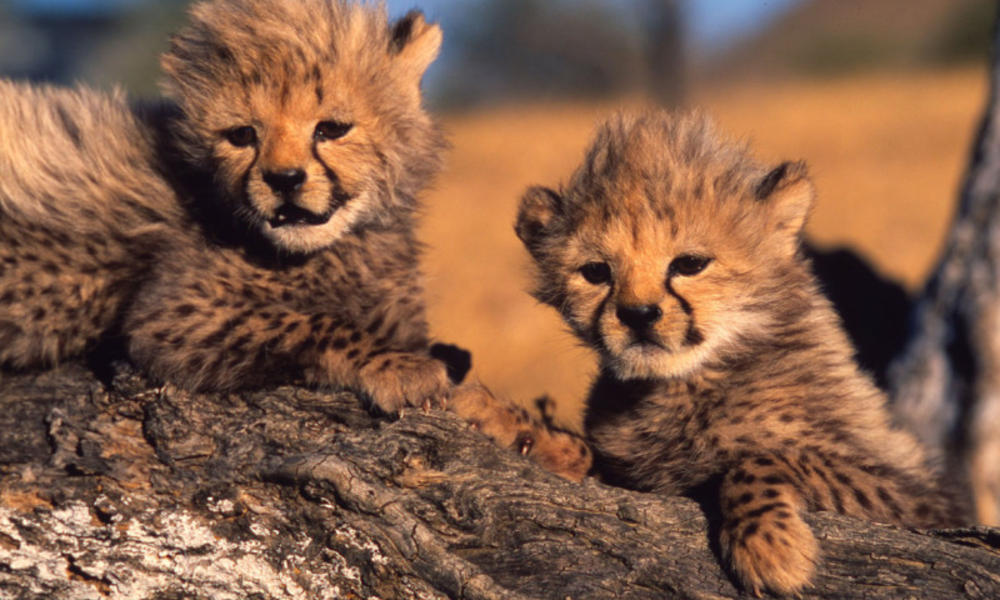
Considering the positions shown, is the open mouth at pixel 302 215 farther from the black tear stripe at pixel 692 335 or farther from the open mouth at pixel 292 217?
the black tear stripe at pixel 692 335

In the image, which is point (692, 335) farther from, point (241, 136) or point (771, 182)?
point (241, 136)

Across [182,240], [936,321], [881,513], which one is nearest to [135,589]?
[182,240]

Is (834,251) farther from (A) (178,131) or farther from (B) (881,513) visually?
(A) (178,131)

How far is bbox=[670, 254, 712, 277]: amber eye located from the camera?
272 centimetres

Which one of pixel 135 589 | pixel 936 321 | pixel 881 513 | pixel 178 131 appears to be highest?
pixel 936 321

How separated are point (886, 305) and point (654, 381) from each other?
3.15 m

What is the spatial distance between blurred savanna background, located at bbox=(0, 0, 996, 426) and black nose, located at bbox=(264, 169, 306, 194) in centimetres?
65

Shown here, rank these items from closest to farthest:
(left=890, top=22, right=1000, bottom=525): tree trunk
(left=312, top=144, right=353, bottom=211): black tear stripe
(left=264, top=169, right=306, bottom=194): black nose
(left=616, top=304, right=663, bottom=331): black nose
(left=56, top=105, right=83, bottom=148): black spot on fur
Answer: (left=616, top=304, right=663, bottom=331): black nose < (left=264, top=169, right=306, bottom=194): black nose < (left=312, top=144, right=353, bottom=211): black tear stripe < (left=56, top=105, right=83, bottom=148): black spot on fur < (left=890, top=22, right=1000, bottom=525): tree trunk

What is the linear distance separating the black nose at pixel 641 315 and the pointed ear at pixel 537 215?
0.44m

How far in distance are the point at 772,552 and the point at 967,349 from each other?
2238 mm

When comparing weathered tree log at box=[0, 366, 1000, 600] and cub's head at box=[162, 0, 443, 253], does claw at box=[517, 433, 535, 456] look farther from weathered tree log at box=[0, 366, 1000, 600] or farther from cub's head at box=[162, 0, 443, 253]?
cub's head at box=[162, 0, 443, 253]

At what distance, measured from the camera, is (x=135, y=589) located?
235 cm

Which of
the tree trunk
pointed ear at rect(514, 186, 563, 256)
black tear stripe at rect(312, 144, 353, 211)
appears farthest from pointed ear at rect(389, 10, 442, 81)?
the tree trunk

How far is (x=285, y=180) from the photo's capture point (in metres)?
2.86
